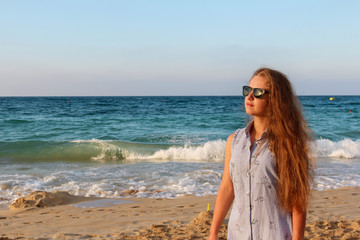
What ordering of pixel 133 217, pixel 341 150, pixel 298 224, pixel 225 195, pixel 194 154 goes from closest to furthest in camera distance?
pixel 298 224
pixel 225 195
pixel 133 217
pixel 194 154
pixel 341 150

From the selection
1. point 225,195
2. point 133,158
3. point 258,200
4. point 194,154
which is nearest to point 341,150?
point 194,154

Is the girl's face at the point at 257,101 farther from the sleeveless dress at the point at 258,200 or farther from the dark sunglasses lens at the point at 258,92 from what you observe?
the sleeveless dress at the point at 258,200

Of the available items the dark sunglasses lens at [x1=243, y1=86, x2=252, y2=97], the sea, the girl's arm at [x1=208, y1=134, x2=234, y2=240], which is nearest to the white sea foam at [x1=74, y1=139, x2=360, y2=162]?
the sea

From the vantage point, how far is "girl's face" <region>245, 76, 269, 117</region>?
84.7 inches

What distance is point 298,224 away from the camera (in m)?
2.03

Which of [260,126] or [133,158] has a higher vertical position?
[260,126]

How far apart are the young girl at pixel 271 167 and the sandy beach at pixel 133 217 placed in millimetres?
2961

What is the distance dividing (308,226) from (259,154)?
3.75 meters

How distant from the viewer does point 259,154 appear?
2100 millimetres

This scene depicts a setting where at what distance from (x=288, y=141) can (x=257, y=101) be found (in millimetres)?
290

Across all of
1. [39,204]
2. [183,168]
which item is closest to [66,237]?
[39,204]

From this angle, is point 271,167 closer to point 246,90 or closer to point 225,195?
point 225,195

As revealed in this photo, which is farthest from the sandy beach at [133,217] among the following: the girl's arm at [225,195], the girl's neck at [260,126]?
the girl's neck at [260,126]

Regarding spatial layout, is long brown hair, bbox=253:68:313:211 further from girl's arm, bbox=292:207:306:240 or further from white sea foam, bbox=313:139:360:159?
white sea foam, bbox=313:139:360:159
